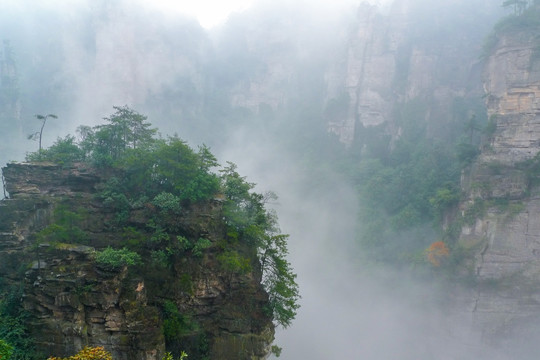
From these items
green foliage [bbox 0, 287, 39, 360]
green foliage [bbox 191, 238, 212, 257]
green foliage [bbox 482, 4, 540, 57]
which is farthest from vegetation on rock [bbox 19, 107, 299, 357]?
green foliage [bbox 482, 4, 540, 57]

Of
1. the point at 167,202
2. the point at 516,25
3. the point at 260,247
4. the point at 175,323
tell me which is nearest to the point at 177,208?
the point at 167,202

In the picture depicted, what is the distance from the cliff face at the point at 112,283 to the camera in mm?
17453

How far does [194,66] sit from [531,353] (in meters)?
54.3

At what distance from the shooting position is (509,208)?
32.9 m

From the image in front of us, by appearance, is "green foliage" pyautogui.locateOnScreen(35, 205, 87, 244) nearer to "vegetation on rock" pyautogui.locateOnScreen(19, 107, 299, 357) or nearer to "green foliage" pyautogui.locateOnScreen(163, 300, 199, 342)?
"vegetation on rock" pyautogui.locateOnScreen(19, 107, 299, 357)

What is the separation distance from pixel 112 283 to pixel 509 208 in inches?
1134

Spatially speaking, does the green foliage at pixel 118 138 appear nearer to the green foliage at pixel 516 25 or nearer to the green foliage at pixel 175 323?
the green foliage at pixel 175 323

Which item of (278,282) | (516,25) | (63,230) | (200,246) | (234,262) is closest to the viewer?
(63,230)

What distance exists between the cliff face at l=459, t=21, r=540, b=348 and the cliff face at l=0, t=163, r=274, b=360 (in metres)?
19.8

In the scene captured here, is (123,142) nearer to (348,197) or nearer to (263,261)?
(263,261)

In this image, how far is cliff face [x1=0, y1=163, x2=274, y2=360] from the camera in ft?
57.3

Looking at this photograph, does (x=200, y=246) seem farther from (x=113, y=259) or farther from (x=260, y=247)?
(x=113, y=259)

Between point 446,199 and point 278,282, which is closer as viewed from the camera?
point 278,282

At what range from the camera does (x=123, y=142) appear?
2677cm
